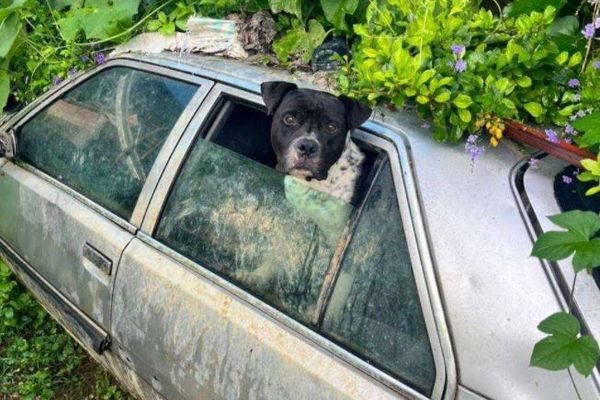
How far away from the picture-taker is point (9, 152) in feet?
11.3

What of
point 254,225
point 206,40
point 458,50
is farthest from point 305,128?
point 206,40

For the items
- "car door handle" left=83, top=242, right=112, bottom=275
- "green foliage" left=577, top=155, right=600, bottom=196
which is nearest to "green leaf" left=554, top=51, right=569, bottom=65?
"green foliage" left=577, top=155, right=600, bottom=196

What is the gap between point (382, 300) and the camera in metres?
1.87

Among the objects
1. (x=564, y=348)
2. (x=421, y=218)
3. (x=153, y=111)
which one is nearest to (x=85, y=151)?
(x=153, y=111)

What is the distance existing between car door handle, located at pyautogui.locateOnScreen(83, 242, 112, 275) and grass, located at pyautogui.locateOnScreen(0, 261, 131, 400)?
107 cm

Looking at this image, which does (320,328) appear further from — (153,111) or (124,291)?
(153,111)

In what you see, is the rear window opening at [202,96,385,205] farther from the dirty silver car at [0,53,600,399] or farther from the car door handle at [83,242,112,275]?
the car door handle at [83,242,112,275]

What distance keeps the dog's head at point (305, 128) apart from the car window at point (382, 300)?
433 millimetres

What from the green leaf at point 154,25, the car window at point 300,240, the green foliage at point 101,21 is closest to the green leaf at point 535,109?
the car window at point 300,240

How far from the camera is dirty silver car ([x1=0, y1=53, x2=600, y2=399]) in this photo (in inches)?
66.5

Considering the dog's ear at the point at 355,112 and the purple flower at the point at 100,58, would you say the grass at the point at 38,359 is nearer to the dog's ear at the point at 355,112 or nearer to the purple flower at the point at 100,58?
the purple flower at the point at 100,58

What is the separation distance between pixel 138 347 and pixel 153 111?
3.42 feet

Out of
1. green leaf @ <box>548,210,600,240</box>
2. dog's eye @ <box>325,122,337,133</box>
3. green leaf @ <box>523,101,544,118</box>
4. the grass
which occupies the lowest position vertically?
the grass

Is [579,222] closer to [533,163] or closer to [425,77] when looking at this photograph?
[533,163]
